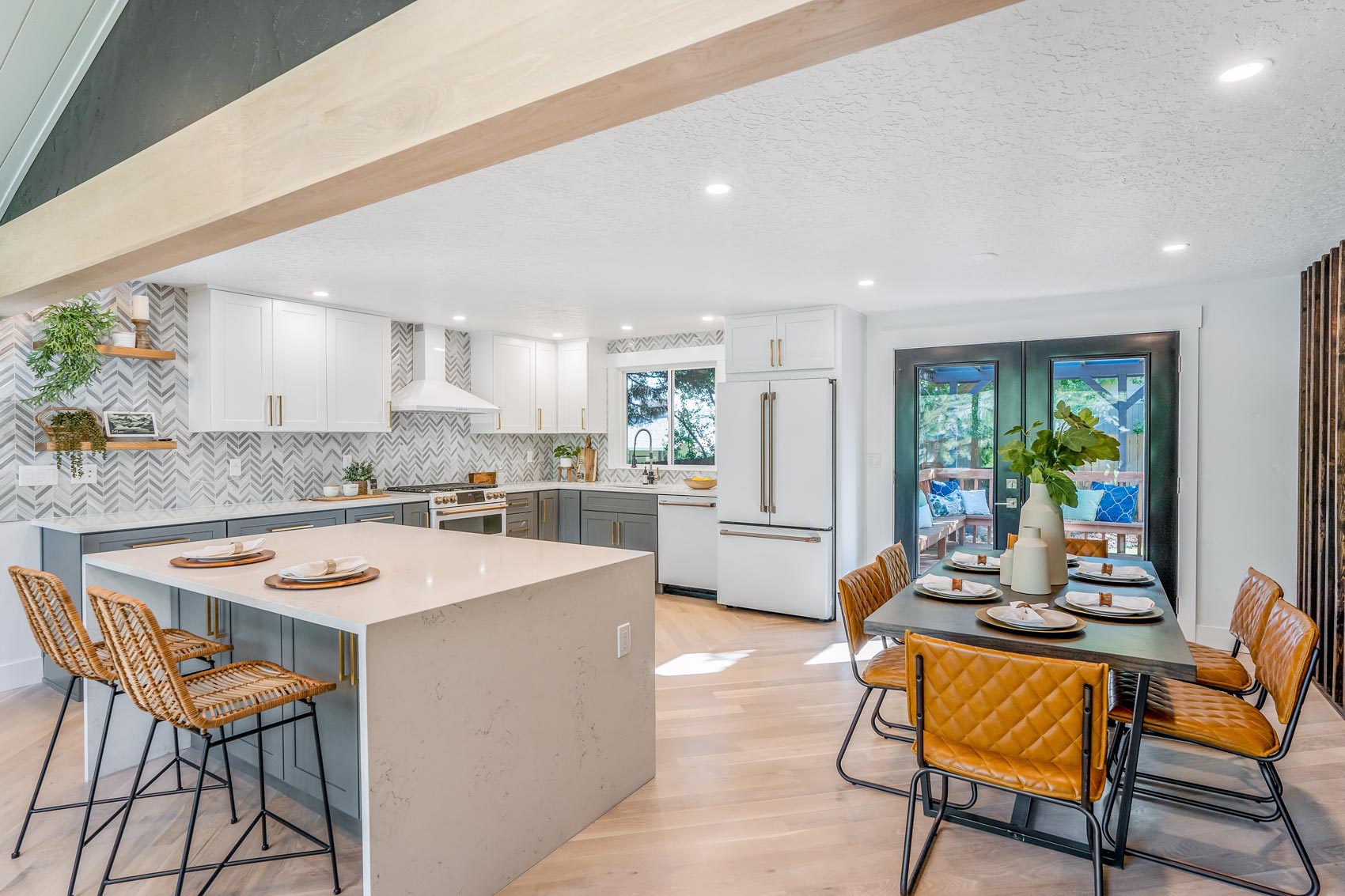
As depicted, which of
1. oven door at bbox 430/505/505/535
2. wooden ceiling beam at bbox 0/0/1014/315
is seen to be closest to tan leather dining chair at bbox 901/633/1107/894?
wooden ceiling beam at bbox 0/0/1014/315

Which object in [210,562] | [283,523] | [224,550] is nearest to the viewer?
[210,562]

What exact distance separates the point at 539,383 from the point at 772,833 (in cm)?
493

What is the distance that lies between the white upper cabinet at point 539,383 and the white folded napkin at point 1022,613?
15.7ft

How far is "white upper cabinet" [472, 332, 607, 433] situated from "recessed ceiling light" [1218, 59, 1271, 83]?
532 cm

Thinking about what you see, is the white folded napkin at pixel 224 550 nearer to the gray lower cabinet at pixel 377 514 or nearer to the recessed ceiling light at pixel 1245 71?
the gray lower cabinet at pixel 377 514

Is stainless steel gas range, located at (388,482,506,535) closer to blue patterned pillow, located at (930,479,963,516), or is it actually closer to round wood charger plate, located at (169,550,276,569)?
round wood charger plate, located at (169,550,276,569)

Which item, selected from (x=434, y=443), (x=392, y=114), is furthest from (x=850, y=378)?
(x=392, y=114)

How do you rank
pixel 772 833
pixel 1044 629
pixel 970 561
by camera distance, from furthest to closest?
pixel 970 561
pixel 772 833
pixel 1044 629

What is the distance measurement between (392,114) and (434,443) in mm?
4848

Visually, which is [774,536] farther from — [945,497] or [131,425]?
[131,425]

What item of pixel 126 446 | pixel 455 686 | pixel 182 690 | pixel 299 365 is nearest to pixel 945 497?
pixel 455 686

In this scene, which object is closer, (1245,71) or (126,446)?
(1245,71)

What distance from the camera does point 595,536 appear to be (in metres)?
6.28

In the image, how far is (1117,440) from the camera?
468 centimetres
